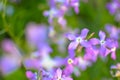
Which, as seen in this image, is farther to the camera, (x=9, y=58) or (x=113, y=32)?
(x=9, y=58)

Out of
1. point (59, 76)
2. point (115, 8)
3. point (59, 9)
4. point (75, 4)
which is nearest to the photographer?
point (59, 76)

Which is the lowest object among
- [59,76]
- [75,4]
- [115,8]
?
[59,76]

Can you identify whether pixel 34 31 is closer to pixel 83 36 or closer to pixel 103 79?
pixel 103 79

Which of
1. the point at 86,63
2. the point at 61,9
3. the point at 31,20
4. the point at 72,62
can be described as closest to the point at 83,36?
the point at 72,62

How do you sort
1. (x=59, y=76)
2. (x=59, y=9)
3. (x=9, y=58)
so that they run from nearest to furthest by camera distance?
(x=59, y=76) → (x=59, y=9) → (x=9, y=58)

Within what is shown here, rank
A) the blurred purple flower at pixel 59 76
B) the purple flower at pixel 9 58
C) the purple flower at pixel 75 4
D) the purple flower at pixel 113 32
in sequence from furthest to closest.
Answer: the purple flower at pixel 9 58 < the purple flower at pixel 113 32 < the purple flower at pixel 75 4 < the blurred purple flower at pixel 59 76

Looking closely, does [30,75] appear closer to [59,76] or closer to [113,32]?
[59,76]

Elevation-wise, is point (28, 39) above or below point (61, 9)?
above

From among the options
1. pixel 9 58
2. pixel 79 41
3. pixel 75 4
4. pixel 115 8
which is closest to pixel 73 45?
pixel 79 41

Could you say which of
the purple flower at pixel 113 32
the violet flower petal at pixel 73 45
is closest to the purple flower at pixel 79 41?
the violet flower petal at pixel 73 45

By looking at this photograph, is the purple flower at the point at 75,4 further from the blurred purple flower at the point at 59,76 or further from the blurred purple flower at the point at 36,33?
the blurred purple flower at the point at 36,33

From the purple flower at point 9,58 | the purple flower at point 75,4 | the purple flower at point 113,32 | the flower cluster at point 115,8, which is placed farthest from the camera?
the purple flower at point 9,58
